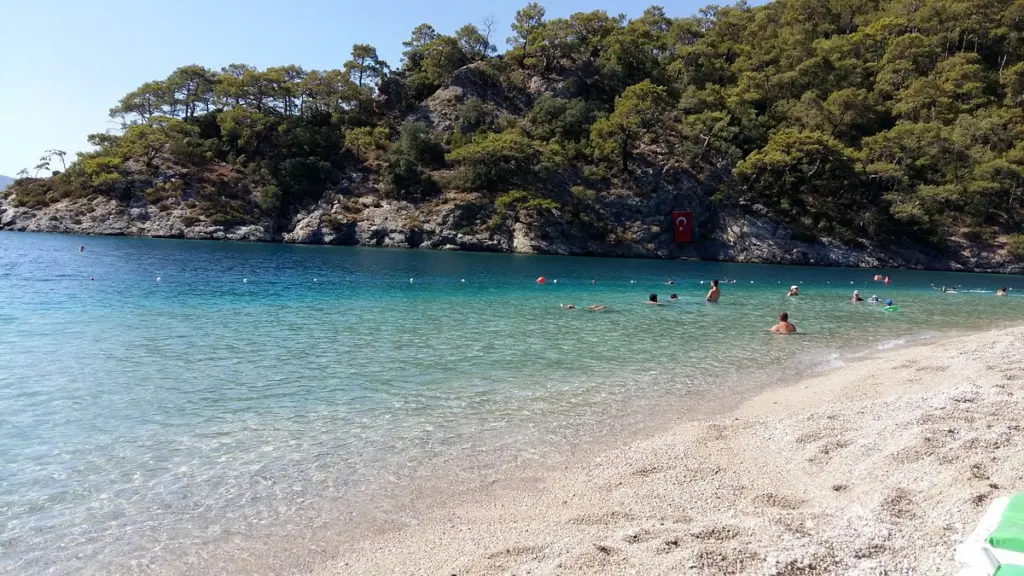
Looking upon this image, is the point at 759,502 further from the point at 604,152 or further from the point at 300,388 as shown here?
the point at 604,152

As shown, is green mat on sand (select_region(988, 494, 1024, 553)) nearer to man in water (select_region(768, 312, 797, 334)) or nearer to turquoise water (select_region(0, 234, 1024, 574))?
turquoise water (select_region(0, 234, 1024, 574))

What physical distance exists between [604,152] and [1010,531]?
73291 mm

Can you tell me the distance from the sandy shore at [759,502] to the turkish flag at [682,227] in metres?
60.8

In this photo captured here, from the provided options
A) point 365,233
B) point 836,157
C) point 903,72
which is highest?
point 903,72

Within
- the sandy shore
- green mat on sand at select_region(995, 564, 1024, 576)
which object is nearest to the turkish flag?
the sandy shore

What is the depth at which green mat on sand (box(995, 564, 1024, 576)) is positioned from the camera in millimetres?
3328

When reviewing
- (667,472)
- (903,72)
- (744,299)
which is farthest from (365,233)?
(903,72)

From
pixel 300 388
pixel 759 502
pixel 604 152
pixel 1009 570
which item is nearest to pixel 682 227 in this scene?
pixel 604 152

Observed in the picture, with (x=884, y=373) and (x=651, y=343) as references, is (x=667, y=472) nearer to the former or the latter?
(x=884, y=373)

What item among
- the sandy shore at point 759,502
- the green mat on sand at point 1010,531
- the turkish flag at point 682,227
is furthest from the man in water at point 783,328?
the turkish flag at point 682,227

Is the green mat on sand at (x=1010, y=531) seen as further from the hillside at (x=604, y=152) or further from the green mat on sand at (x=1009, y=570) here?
the hillside at (x=604, y=152)

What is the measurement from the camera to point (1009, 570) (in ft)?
11.0

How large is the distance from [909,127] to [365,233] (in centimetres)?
6977

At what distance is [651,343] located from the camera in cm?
1720
